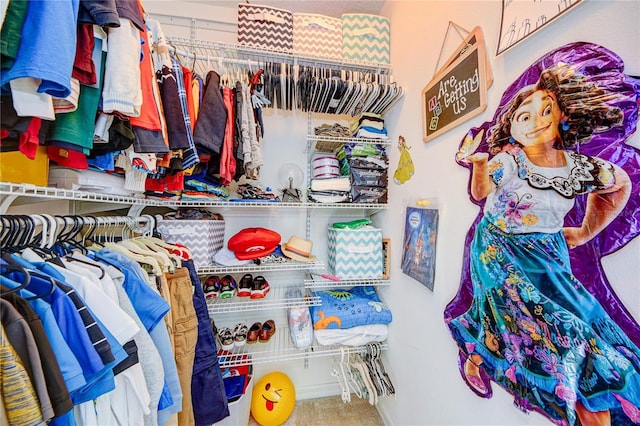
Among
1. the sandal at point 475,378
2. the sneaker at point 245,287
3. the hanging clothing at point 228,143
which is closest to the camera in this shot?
the sandal at point 475,378

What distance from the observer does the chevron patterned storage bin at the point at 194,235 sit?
1.21m

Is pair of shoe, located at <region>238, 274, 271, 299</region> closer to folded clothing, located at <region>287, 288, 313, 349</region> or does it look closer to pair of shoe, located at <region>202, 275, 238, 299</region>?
pair of shoe, located at <region>202, 275, 238, 299</region>

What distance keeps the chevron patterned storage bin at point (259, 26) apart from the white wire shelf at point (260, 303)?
1.51 metres

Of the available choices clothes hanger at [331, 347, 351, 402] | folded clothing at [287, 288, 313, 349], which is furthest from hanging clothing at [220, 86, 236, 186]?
clothes hanger at [331, 347, 351, 402]

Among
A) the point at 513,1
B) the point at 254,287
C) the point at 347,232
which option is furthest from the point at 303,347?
the point at 513,1

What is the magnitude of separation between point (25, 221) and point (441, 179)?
1350 mm

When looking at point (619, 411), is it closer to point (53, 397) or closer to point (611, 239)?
point (611, 239)

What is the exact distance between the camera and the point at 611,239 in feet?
1.54

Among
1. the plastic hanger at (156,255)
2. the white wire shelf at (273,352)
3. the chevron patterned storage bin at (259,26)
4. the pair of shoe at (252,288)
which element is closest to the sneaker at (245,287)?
the pair of shoe at (252,288)

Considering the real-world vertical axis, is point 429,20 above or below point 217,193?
above

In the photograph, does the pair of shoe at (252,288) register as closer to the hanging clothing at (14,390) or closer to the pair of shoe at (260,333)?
the pair of shoe at (260,333)

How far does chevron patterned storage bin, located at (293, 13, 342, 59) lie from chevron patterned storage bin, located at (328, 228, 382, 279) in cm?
112

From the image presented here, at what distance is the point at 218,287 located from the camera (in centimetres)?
142

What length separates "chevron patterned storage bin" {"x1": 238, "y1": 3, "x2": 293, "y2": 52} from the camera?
131cm
